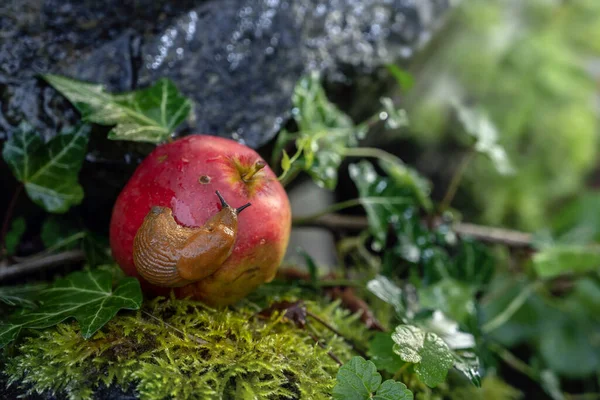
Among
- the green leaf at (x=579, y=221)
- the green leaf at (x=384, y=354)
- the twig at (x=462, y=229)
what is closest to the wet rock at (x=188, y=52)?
the twig at (x=462, y=229)

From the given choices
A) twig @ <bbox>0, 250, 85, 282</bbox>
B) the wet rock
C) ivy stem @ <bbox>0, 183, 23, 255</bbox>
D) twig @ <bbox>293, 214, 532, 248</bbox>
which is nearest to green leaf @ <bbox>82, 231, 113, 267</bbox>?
twig @ <bbox>0, 250, 85, 282</bbox>

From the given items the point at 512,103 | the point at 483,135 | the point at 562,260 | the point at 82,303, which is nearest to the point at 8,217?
the point at 82,303

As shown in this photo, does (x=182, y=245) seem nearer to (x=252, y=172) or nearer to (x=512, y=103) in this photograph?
(x=252, y=172)

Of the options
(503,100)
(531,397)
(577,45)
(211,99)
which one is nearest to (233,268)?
(211,99)

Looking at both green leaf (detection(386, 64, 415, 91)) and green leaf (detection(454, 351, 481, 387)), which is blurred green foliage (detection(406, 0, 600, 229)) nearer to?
green leaf (detection(386, 64, 415, 91))

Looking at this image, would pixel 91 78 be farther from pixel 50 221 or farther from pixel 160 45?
pixel 50 221

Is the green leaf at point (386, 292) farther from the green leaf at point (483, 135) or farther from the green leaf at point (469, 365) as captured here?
the green leaf at point (483, 135)
